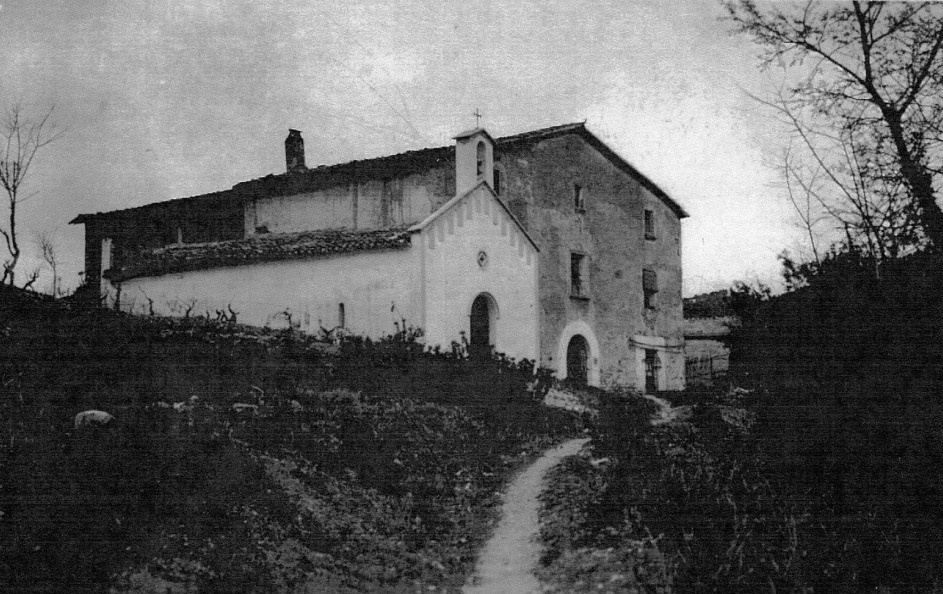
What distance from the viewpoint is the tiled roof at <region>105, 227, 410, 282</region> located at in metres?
16.1

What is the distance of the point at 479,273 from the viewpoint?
17172 mm

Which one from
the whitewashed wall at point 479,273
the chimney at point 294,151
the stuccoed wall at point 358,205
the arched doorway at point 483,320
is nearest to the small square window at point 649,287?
the whitewashed wall at point 479,273

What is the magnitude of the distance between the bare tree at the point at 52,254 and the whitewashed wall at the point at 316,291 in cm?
324

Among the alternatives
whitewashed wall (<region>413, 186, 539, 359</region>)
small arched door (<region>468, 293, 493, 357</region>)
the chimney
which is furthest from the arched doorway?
the chimney

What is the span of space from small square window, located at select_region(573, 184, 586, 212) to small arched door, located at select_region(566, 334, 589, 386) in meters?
3.81

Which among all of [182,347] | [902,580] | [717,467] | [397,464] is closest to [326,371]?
[182,347]

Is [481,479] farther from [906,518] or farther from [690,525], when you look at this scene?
[906,518]

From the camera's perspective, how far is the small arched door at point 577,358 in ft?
76.2

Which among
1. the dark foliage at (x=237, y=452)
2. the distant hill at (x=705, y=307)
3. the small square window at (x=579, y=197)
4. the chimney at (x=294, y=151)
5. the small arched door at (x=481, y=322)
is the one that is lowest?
the dark foliage at (x=237, y=452)

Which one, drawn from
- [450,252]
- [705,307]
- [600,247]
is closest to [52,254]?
[450,252]

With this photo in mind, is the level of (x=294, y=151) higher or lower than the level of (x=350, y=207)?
higher

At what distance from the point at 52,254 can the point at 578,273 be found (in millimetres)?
14254

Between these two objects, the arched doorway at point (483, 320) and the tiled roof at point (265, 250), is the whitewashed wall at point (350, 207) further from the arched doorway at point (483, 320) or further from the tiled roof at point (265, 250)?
the arched doorway at point (483, 320)

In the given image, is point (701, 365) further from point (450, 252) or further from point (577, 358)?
point (450, 252)
